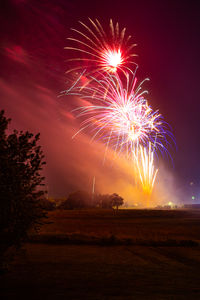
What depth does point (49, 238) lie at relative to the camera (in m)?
22.4

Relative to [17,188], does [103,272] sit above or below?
below

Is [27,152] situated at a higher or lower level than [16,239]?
higher

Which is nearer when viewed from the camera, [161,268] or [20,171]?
[20,171]

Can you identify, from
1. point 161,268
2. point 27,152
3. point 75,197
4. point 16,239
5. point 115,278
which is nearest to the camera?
point 16,239

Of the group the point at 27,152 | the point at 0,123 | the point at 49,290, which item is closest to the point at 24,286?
the point at 49,290

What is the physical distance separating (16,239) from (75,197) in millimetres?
97512

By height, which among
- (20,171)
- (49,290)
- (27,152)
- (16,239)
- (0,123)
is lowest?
(49,290)

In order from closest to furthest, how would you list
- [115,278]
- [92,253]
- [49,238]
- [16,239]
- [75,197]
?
1. [16,239]
2. [115,278]
3. [92,253]
4. [49,238]
5. [75,197]

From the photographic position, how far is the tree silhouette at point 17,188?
31.1ft

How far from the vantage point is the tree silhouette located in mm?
9484

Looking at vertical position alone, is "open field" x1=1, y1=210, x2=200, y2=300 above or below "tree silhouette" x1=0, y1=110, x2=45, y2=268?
below

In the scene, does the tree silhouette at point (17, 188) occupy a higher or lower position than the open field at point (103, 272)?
higher

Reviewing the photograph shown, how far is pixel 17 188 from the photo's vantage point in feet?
32.1

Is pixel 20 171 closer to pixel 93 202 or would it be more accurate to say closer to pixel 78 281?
pixel 78 281
